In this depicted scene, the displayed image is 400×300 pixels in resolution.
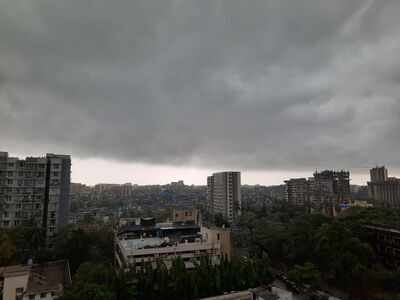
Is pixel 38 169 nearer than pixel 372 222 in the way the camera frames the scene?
No

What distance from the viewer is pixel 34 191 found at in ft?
92.6

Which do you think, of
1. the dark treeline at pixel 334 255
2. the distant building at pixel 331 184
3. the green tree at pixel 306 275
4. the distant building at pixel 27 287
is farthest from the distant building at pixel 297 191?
the distant building at pixel 27 287

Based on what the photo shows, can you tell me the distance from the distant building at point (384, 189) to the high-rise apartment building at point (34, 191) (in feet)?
189

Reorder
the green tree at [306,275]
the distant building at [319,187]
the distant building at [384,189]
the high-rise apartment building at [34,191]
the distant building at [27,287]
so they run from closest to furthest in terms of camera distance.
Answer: the distant building at [27,287], the green tree at [306,275], the high-rise apartment building at [34,191], the distant building at [384,189], the distant building at [319,187]

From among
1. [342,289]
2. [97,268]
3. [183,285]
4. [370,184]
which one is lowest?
[342,289]

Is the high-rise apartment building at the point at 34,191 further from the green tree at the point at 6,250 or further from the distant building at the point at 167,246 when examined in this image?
the distant building at the point at 167,246

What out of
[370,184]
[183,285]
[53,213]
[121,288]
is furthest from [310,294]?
[370,184]

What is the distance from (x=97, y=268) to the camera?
14.5 metres

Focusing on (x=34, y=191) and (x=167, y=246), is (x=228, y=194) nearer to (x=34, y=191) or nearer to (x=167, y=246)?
(x=167, y=246)

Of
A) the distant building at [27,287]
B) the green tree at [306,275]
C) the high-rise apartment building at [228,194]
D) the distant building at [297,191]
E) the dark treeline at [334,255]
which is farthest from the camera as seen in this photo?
the distant building at [297,191]

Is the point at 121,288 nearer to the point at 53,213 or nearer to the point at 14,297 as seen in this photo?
the point at 14,297

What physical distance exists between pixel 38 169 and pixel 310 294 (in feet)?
94.5

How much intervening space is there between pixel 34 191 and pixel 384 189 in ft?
228

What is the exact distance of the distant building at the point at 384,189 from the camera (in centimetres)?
5691
